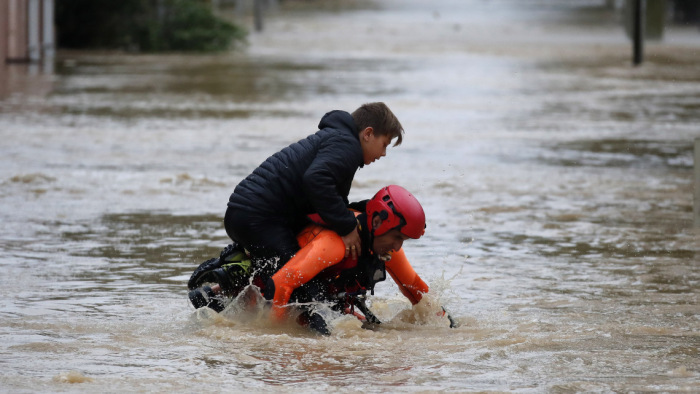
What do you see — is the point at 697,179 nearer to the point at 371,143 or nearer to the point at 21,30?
the point at 371,143

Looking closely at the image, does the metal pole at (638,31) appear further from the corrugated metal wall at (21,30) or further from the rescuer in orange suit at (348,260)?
the rescuer in orange suit at (348,260)

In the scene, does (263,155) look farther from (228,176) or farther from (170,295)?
(170,295)

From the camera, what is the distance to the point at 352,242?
5.84 metres

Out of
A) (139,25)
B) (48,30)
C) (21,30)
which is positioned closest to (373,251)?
(21,30)

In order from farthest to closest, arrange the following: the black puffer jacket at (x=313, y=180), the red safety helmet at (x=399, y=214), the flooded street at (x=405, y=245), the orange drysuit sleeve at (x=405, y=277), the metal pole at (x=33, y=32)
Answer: the metal pole at (x=33, y=32), the orange drysuit sleeve at (x=405, y=277), the red safety helmet at (x=399, y=214), the black puffer jacket at (x=313, y=180), the flooded street at (x=405, y=245)

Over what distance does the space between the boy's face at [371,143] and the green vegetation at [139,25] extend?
2533cm

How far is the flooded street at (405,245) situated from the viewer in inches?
206

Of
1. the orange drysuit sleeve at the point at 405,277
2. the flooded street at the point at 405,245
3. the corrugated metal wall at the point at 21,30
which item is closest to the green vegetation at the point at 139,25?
the corrugated metal wall at the point at 21,30

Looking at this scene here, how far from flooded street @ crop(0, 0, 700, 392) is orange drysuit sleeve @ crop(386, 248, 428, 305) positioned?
0.07 meters

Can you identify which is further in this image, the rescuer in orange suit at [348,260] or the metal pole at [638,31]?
the metal pole at [638,31]

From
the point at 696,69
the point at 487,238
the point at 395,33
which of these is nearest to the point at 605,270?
the point at 487,238

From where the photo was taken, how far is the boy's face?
585 cm

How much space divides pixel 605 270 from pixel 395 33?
31889 millimetres

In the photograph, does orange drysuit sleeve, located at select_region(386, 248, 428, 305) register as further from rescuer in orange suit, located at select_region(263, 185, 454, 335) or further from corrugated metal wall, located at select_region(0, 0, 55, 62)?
corrugated metal wall, located at select_region(0, 0, 55, 62)
